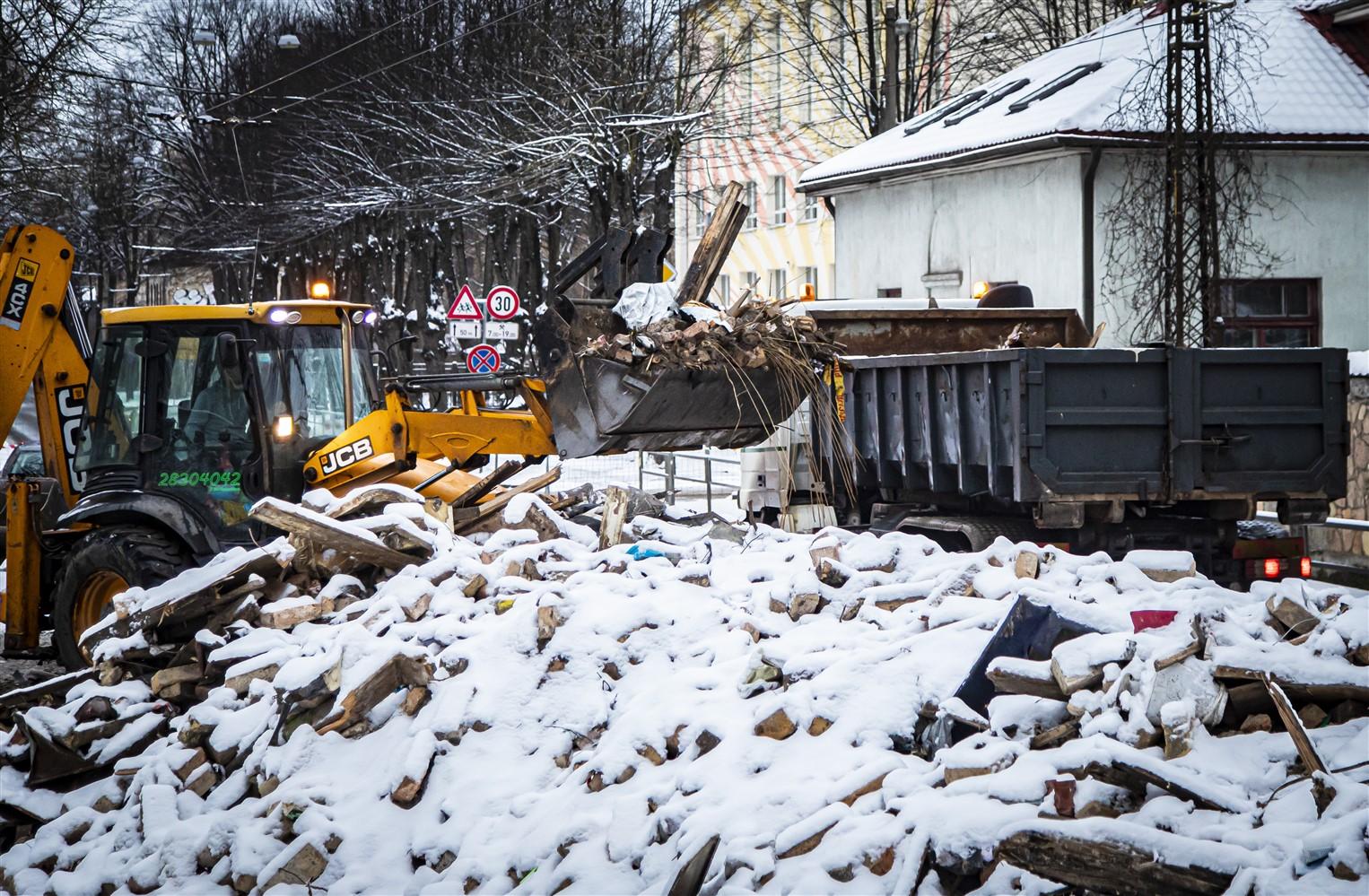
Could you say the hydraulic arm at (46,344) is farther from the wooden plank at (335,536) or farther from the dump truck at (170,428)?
the wooden plank at (335,536)

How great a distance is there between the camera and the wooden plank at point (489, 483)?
8.98 m

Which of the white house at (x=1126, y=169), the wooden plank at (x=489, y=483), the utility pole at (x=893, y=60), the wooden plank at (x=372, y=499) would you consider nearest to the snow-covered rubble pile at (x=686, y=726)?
the wooden plank at (x=372, y=499)

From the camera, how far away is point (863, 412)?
10.6 metres

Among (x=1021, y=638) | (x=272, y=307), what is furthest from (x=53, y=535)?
(x=1021, y=638)

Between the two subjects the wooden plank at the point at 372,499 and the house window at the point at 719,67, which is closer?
the wooden plank at the point at 372,499

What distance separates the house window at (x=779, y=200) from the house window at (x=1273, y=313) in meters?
Result: 21.1

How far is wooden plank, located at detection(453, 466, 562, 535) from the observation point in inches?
334

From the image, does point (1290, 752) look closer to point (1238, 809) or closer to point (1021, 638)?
point (1238, 809)

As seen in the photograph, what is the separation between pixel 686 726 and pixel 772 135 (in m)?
28.2

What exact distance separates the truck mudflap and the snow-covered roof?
11861 millimetres

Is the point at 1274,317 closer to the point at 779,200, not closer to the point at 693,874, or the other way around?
the point at 693,874

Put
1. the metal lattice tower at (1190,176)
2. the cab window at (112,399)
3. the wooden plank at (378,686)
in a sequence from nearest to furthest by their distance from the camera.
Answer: the wooden plank at (378,686) < the cab window at (112,399) < the metal lattice tower at (1190,176)

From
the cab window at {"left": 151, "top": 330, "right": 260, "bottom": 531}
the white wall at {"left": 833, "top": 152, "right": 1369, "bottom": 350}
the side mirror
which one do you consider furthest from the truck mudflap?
the white wall at {"left": 833, "top": 152, "right": 1369, "bottom": 350}

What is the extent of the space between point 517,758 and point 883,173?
20.1 metres
